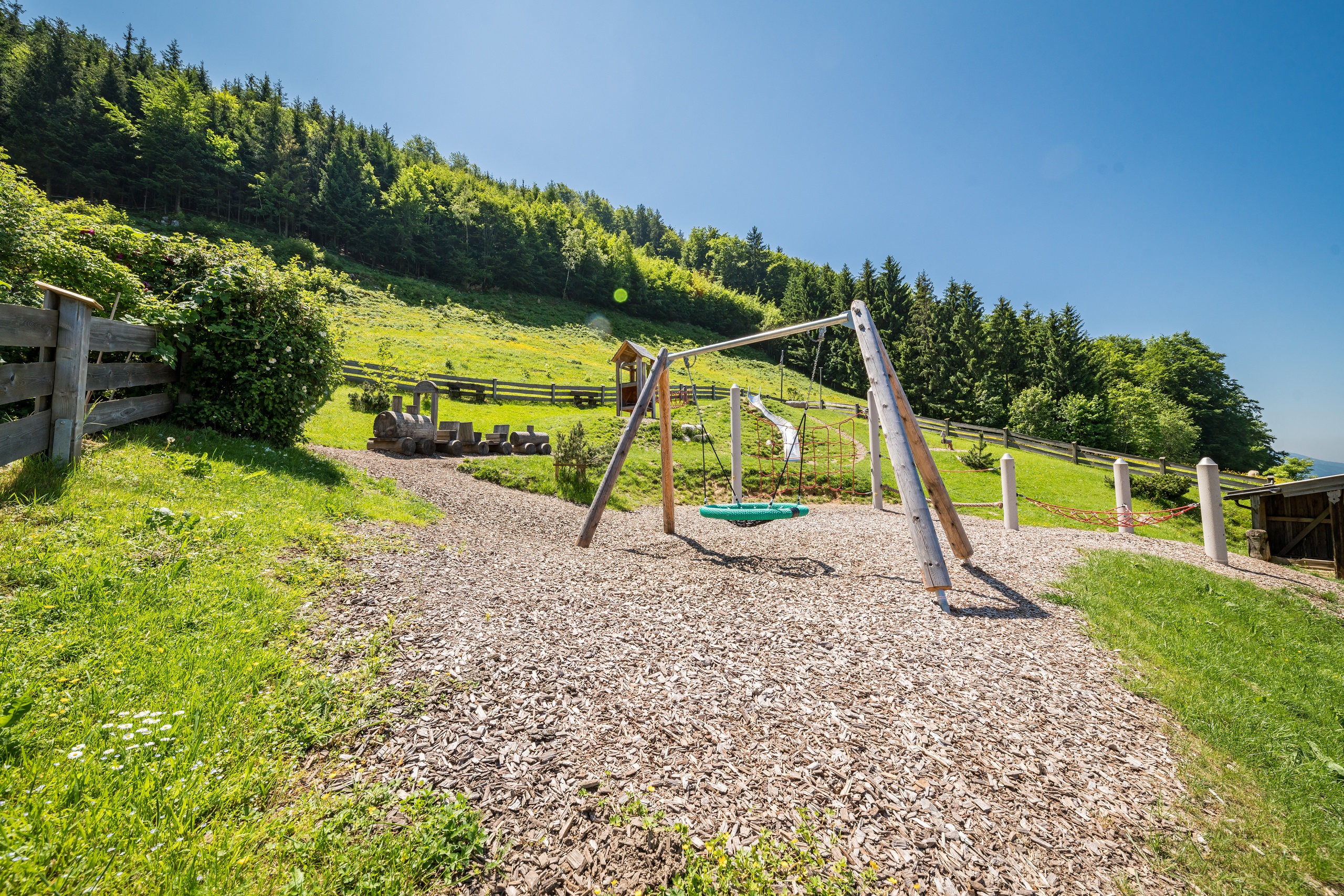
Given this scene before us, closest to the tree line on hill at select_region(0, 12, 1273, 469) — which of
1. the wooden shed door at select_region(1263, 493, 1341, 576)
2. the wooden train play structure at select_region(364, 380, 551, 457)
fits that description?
the wooden shed door at select_region(1263, 493, 1341, 576)

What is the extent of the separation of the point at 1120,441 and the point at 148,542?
5362cm

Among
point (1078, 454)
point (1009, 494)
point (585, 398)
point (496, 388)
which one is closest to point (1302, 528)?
point (1009, 494)

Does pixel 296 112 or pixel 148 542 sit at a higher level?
pixel 296 112

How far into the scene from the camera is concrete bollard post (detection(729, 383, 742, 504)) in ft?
38.9

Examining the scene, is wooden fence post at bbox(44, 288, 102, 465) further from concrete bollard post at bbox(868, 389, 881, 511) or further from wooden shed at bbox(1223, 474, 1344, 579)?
wooden shed at bbox(1223, 474, 1344, 579)

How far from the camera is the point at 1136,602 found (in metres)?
6.04

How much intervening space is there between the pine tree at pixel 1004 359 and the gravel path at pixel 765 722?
46465 millimetres

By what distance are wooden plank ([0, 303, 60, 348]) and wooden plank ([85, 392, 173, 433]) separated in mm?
1252

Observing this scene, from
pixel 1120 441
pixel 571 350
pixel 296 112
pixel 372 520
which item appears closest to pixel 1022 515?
pixel 372 520

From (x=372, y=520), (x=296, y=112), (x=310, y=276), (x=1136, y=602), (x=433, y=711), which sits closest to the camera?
(x=433, y=711)

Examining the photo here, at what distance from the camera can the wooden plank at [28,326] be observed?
4.25 m

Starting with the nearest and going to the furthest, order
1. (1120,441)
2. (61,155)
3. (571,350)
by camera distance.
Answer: (1120,441) → (571,350) → (61,155)

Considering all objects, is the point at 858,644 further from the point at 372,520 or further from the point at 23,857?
the point at 372,520

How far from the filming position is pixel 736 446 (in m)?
12.5
